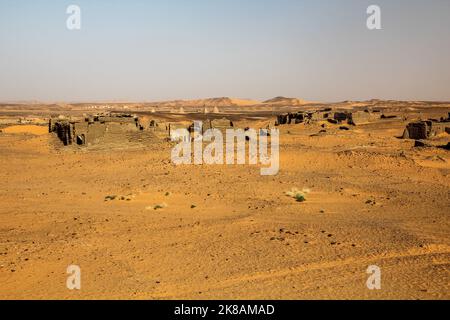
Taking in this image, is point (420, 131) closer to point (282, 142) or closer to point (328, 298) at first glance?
point (282, 142)

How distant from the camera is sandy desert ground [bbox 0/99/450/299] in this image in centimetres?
702

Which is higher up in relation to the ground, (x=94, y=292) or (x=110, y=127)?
(x=110, y=127)

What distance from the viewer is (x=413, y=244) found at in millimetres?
8805

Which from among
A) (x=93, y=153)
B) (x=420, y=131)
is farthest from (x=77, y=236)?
(x=420, y=131)

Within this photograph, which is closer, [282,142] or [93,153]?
[93,153]

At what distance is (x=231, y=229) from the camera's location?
10.1 m

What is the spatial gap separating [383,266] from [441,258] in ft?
4.43

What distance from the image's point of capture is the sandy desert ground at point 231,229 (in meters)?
7.02

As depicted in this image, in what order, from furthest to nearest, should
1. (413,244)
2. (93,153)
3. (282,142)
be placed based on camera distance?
(282,142) < (93,153) < (413,244)

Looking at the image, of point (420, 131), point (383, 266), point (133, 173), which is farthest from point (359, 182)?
point (420, 131)
